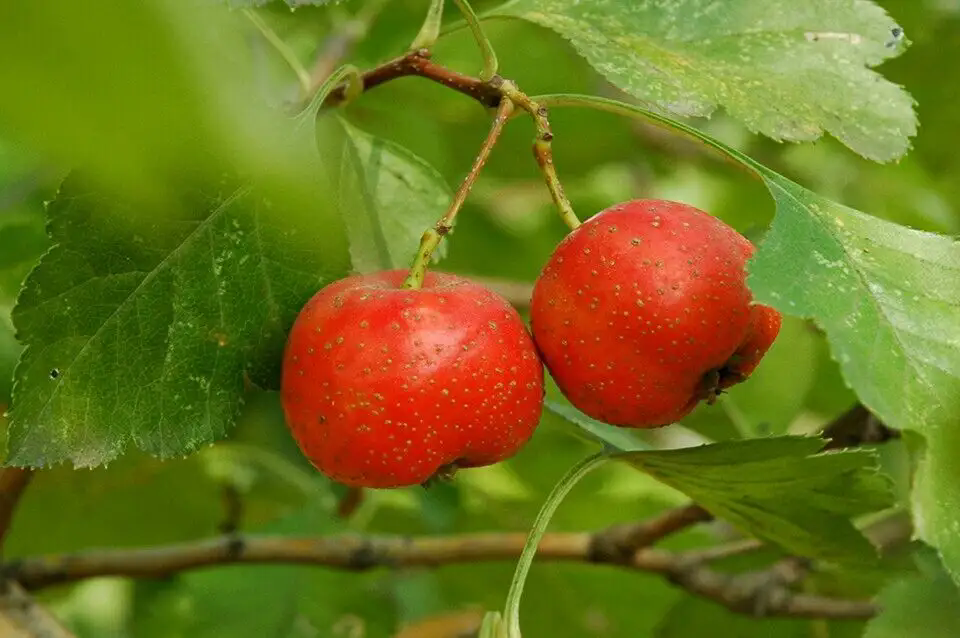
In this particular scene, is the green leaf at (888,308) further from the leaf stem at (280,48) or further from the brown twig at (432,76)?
the leaf stem at (280,48)

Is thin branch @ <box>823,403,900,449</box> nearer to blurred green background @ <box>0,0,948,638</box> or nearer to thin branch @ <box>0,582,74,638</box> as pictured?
blurred green background @ <box>0,0,948,638</box>

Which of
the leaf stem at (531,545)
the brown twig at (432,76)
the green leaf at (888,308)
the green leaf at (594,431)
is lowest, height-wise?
the green leaf at (594,431)

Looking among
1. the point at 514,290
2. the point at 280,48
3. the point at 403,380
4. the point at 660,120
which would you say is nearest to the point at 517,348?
the point at 403,380

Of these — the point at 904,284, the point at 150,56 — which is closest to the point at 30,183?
the point at 904,284

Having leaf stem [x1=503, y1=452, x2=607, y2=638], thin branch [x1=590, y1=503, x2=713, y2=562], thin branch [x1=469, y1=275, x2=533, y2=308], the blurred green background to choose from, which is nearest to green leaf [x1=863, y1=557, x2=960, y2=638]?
the blurred green background

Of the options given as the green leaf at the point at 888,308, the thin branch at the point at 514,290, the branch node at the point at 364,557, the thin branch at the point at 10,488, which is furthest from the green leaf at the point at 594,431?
the thin branch at the point at 514,290

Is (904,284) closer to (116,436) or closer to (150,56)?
(116,436)

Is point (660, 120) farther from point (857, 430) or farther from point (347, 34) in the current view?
point (347, 34)

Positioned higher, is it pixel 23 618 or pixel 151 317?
pixel 151 317
